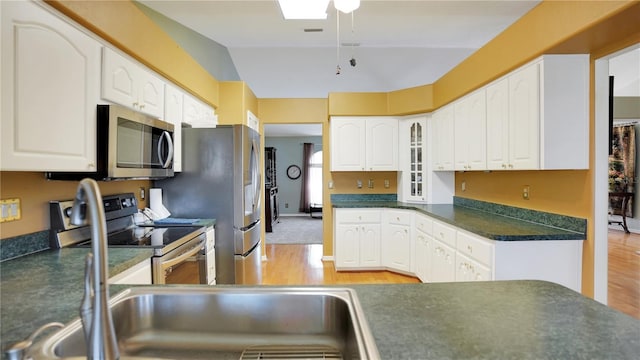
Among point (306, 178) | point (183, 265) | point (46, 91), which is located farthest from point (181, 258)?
point (306, 178)

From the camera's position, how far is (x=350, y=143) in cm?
416

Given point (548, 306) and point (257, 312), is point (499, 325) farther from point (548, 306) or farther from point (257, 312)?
point (257, 312)

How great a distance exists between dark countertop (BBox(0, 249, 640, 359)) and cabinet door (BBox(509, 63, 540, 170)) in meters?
1.30

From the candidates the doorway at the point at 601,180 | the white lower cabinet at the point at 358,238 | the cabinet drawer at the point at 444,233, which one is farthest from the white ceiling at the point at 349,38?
the white lower cabinet at the point at 358,238

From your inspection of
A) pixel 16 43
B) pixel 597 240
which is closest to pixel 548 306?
pixel 597 240

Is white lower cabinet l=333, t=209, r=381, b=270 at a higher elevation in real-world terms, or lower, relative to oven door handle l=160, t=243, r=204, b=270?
lower

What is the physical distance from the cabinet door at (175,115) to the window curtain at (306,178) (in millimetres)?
6574

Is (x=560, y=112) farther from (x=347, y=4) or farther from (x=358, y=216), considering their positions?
(x=358, y=216)

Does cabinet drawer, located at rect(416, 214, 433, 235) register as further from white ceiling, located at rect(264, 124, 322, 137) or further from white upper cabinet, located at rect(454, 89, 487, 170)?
white ceiling, located at rect(264, 124, 322, 137)

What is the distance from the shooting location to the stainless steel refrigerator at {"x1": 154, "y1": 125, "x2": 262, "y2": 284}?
104 inches

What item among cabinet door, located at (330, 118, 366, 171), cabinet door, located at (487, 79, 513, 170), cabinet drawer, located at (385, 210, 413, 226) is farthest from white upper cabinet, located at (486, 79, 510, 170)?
cabinet door, located at (330, 118, 366, 171)

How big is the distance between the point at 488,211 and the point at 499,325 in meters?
2.67

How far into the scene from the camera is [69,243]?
1701mm

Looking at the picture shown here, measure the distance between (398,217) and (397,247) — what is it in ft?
1.24
